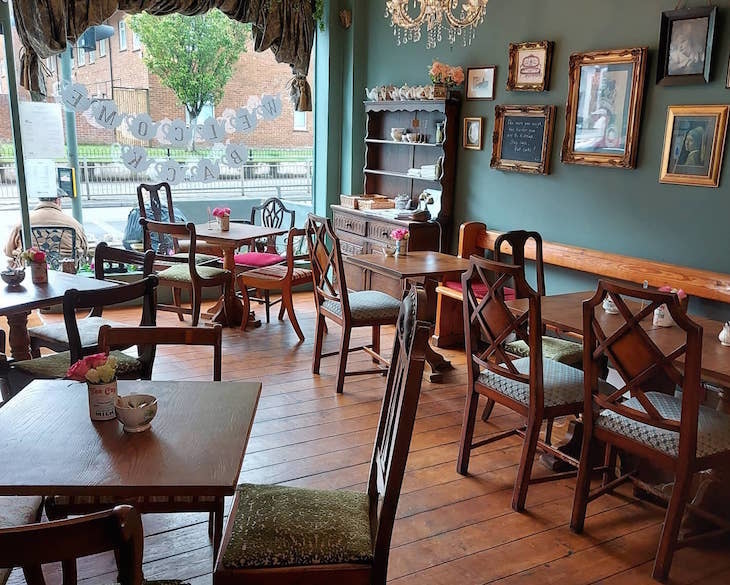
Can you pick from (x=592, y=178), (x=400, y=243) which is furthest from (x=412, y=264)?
(x=592, y=178)

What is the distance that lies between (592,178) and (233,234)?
275 cm

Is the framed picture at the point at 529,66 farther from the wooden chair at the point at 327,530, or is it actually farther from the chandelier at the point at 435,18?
the wooden chair at the point at 327,530

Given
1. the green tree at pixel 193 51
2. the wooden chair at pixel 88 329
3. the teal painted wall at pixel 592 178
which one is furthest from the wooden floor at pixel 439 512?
the green tree at pixel 193 51

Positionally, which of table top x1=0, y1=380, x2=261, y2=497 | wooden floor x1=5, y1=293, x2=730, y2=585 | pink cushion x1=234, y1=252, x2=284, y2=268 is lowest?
wooden floor x1=5, y1=293, x2=730, y2=585

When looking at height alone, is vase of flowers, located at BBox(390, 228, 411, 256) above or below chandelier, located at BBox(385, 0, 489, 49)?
below

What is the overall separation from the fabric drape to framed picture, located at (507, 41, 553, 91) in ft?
7.19

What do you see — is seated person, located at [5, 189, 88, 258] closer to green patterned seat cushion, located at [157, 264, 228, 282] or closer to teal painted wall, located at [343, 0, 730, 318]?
green patterned seat cushion, located at [157, 264, 228, 282]

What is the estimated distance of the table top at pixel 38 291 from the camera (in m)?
3.10

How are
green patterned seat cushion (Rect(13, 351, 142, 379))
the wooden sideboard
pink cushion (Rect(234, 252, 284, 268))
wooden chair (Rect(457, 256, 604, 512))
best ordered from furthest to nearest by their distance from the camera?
pink cushion (Rect(234, 252, 284, 268)), the wooden sideboard, green patterned seat cushion (Rect(13, 351, 142, 379)), wooden chair (Rect(457, 256, 604, 512))

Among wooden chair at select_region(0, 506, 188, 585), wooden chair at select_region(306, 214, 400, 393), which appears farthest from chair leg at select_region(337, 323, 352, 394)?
wooden chair at select_region(0, 506, 188, 585)

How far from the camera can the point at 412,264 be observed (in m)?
4.14

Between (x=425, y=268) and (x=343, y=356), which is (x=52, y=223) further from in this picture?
(x=425, y=268)

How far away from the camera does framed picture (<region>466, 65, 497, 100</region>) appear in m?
4.85

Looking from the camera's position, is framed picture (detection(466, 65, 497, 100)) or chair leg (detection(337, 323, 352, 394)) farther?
framed picture (detection(466, 65, 497, 100))
